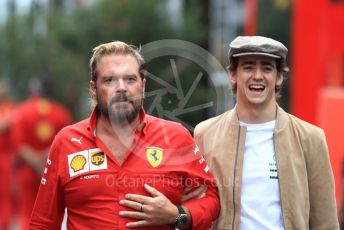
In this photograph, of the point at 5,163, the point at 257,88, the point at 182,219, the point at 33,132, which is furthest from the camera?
the point at 5,163

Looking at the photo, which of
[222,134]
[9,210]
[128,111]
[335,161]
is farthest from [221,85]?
[9,210]

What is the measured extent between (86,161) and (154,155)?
13.8 inches

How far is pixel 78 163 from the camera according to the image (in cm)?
481

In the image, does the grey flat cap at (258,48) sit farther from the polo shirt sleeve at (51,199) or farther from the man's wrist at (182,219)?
the polo shirt sleeve at (51,199)

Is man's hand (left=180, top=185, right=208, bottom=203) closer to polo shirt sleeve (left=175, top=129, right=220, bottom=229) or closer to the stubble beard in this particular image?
polo shirt sleeve (left=175, top=129, right=220, bottom=229)

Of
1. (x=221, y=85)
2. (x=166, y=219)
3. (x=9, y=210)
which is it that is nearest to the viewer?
(x=166, y=219)

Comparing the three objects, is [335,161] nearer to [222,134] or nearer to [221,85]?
[221,85]

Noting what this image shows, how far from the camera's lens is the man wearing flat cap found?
494cm

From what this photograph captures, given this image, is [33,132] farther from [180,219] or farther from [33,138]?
[180,219]

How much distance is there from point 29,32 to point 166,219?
18.1 metres

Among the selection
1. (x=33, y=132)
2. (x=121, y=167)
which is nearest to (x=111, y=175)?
(x=121, y=167)

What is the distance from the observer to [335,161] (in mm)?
10875

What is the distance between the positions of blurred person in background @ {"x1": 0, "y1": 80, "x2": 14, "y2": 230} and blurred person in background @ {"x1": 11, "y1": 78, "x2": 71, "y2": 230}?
0.84 m

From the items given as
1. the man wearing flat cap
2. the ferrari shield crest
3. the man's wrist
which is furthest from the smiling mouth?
the man's wrist
